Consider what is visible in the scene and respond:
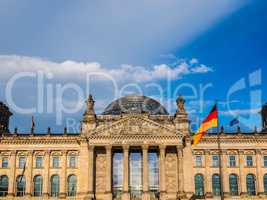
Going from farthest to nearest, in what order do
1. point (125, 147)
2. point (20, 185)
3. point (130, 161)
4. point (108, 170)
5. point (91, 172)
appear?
point (130, 161), point (20, 185), point (125, 147), point (91, 172), point (108, 170)

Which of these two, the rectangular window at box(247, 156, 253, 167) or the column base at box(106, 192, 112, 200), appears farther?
the rectangular window at box(247, 156, 253, 167)

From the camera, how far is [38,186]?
85.7 meters

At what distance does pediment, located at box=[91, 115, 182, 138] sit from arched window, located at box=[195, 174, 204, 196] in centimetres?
955

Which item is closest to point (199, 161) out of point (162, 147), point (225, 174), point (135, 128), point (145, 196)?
point (225, 174)

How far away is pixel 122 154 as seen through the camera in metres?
86.4

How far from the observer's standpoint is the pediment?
82750mm

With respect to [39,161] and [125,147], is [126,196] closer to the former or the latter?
[125,147]

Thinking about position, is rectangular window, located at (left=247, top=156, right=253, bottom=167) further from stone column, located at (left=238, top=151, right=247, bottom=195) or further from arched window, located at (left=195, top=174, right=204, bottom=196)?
arched window, located at (left=195, top=174, right=204, bottom=196)

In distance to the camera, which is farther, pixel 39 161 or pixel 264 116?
pixel 264 116

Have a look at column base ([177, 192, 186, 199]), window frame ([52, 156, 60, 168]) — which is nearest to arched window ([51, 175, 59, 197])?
window frame ([52, 156, 60, 168])

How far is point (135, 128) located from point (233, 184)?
21588 millimetres

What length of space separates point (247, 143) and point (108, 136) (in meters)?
26.8

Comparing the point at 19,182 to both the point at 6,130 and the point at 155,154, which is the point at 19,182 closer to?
the point at 6,130

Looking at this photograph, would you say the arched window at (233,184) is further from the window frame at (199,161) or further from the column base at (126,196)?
the column base at (126,196)
